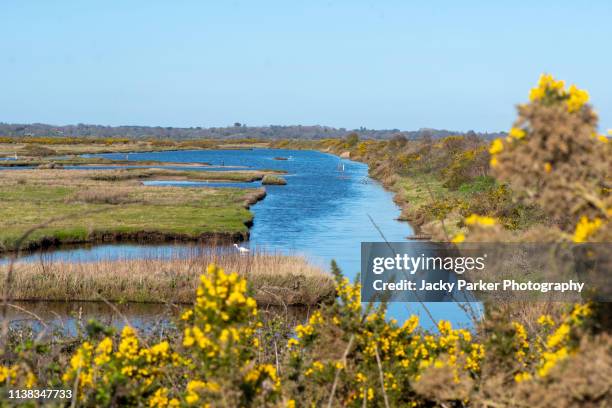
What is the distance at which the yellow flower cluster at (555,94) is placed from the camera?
3.43 m

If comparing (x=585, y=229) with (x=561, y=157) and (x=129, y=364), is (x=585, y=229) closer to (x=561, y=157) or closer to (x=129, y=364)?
(x=561, y=157)

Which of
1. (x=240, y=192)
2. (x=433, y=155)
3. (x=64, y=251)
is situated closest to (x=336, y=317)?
(x=64, y=251)

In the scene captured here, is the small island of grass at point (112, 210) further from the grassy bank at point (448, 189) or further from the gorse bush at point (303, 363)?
the gorse bush at point (303, 363)

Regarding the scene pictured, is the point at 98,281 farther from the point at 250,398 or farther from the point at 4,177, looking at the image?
the point at 4,177

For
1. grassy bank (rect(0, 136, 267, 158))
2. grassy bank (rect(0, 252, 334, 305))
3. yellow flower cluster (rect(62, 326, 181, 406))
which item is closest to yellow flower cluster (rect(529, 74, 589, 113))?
yellow flower cluster (rect(62, 326, 181, 406))

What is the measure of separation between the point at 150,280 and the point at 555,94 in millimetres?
17281

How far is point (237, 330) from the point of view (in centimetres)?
429

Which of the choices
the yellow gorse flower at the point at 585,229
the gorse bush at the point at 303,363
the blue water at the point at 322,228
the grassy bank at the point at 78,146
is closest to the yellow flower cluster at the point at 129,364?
the gorse bush at the point at 303,363

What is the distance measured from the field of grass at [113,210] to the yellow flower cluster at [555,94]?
15587 millimetres

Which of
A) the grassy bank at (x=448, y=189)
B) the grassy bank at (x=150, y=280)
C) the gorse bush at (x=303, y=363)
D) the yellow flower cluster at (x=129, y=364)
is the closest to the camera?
the gorse bush at (x=303, y=363)

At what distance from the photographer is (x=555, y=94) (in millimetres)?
3482

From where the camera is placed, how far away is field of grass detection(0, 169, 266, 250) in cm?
2975

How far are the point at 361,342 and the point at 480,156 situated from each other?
138 ft

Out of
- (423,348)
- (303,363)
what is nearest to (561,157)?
(423,348)
